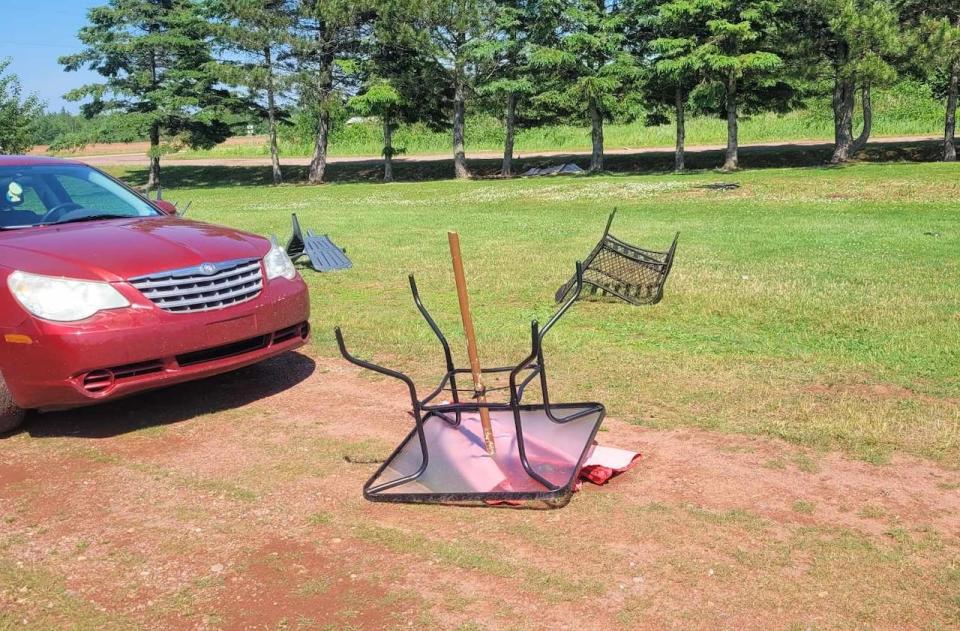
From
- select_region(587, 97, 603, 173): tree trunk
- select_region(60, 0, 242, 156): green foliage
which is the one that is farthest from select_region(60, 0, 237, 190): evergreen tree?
select_region(587, 97, 603, 173): tree trunk

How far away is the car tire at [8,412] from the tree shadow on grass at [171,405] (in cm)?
15

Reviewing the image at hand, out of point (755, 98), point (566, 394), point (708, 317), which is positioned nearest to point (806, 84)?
point (755, 98)

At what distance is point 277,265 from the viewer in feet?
19.4

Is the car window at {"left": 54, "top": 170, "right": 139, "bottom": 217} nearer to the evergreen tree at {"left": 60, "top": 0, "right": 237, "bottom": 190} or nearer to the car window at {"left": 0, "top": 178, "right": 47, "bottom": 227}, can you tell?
the car window at {"left": 0, "top": 178, "right": 47, "bottom": 227}

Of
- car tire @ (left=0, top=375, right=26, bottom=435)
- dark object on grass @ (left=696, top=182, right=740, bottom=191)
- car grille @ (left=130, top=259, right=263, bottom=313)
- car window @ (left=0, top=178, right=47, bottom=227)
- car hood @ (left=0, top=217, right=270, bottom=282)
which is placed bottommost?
car tire @ (left=0, top=375, right=26, bottom=435)

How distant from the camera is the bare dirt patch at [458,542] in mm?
3256

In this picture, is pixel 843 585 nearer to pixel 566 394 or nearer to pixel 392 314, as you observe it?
pixel 566 394

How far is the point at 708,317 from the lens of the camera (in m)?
8.05

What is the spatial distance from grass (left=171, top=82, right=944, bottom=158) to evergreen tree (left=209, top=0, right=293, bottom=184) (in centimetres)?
859

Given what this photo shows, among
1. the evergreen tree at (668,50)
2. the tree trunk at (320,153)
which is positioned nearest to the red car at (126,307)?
the evergreen tree at (668,50)

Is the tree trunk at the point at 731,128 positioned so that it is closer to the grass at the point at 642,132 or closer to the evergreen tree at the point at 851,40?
the evergreen tree at the point at 851,40

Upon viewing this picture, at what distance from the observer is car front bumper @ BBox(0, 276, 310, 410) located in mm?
4867

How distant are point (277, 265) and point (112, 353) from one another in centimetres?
133

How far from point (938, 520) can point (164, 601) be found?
3.19m
